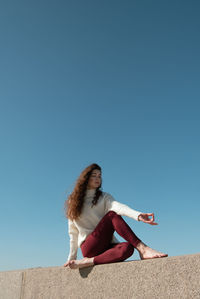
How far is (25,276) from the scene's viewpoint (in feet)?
15.0

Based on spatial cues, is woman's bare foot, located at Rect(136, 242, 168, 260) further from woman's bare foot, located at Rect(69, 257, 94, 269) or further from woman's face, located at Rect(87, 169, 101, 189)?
woman's face, located at Rect(87, 169, 101, 189)

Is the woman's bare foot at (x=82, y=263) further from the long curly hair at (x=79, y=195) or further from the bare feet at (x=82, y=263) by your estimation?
the long curly hair at (x=79, y=195)

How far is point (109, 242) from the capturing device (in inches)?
156

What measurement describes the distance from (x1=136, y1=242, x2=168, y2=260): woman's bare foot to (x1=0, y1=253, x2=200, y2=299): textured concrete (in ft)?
0.62

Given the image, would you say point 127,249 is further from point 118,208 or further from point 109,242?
point 118,208

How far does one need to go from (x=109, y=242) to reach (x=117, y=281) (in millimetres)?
671

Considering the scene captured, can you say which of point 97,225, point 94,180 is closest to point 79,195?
point 94,180

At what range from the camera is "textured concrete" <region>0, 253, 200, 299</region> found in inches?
111

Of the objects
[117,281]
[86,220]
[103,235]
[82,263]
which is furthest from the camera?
[86,220]

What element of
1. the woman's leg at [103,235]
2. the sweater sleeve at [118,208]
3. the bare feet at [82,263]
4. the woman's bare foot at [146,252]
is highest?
the sweater sleeve at [118,208]

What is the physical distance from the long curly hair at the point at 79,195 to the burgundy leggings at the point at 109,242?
43 centimetres

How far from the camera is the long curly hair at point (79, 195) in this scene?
4.29 meters

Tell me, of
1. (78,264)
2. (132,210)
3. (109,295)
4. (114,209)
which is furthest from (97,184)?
(109,295)

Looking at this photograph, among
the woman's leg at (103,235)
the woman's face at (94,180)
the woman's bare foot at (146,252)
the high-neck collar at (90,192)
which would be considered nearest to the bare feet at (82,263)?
the woman's leg at (103,235)
